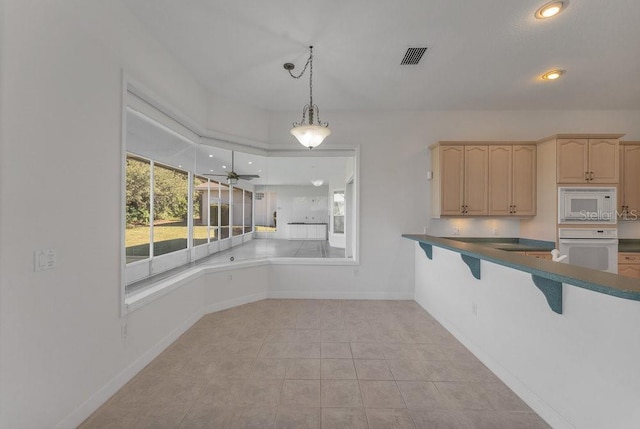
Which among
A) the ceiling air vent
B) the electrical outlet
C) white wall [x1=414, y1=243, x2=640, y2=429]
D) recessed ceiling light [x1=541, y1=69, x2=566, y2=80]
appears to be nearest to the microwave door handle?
white wall [x1=414, y1=243, x2=640, y2=429]

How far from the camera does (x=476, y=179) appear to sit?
13.1 feet

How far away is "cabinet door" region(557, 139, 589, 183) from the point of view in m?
3.60

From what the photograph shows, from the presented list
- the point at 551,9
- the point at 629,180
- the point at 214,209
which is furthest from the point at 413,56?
the point at 629,180

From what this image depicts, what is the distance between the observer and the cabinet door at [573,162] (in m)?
3.60

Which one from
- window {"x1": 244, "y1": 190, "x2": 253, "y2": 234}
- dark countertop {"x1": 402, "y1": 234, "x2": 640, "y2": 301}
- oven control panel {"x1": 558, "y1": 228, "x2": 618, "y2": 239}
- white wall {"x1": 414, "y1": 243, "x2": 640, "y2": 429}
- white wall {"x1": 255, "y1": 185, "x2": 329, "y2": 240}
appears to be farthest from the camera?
white wall {"x1": 255, "y1": 185, "x2": 329, "y2": 240}

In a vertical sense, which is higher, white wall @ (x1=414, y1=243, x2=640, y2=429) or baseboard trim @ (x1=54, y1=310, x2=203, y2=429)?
white wall @ (x1=414, y1=243, x2=640, y2=429)

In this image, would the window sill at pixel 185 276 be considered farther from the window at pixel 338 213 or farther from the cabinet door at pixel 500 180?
the window at pixel 338 213

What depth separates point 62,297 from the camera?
1.69 meters

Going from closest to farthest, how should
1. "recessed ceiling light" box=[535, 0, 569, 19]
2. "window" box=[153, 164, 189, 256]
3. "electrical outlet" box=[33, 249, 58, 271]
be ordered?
"electrical outlet" box=[33, 249, 58, 271], "recessed ceiling light" box=[535, 0, 569, 19], "window" box=[153, 164, 189, 256]

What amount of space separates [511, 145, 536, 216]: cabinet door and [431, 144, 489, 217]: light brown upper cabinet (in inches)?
16.6

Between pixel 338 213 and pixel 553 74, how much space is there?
6.25m

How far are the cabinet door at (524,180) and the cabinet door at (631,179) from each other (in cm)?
124

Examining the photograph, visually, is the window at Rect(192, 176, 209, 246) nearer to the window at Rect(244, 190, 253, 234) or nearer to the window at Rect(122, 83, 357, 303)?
the window at Rect(122, 83, 357, 303)

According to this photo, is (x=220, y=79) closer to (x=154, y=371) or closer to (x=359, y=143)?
(x=359, y=143)
